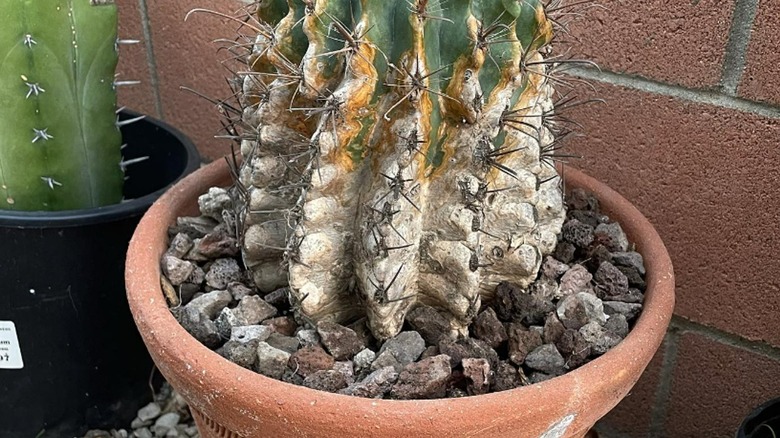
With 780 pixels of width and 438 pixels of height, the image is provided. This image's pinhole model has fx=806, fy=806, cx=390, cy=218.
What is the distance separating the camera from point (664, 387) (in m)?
1.35

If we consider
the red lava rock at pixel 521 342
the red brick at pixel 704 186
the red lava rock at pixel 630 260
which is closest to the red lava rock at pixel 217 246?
the red lava rock at pixel 521 342

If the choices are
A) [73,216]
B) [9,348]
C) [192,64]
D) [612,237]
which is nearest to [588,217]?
[612,237]

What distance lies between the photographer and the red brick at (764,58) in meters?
1.08

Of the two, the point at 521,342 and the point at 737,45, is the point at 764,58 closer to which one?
the point at 737,45

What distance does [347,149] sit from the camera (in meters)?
0.81

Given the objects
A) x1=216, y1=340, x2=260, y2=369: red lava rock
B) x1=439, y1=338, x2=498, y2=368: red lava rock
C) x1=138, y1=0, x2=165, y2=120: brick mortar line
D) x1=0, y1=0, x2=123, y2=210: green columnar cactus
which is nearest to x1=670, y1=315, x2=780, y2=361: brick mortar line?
x1=439, y1=338, x2=498, y2=368: red lava rock

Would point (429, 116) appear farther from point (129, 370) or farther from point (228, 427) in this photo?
point (129, 370)

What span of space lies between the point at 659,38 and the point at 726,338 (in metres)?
0.48

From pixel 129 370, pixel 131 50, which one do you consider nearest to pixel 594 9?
pixel 129 370

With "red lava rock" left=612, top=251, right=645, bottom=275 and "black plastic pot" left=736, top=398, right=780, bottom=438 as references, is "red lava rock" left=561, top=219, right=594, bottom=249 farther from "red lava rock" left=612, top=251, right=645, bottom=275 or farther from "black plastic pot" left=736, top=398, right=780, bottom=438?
"black plastic pot" left=736, top=398, right=780, bottom=438

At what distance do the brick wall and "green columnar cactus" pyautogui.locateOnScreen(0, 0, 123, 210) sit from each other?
0.72m

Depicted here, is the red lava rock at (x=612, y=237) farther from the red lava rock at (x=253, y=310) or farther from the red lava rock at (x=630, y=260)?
the red lava rock at (x=253, y=310)

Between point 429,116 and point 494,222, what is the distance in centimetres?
16

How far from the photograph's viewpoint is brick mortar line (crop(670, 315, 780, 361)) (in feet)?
4.02
